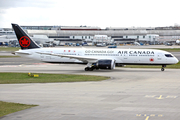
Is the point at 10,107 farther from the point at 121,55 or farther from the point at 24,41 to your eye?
the point at 24,41

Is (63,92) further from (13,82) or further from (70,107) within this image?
(13,82)

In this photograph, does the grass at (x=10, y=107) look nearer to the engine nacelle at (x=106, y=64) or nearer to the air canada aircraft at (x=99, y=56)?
the engine nacelle at (x=106, y=64)

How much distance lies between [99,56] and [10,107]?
3158 centimetres

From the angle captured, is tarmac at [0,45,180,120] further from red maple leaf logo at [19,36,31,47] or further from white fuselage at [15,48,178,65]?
red maple leaf logo at [19,36,31,47]

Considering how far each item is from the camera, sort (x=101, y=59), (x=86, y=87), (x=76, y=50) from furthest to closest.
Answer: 1. (x=76, y=50)
2. (x=101, y=59)
3. (x=86, y=87)

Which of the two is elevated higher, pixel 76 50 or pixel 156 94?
pixel 76 50

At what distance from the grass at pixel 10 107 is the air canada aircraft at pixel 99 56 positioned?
27156 millimetres

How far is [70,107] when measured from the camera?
20.9m

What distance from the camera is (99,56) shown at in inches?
2018

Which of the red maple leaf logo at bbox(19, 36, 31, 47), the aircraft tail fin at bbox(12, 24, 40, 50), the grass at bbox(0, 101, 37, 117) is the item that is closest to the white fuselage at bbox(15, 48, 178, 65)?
the aircraft tail fin at bbox(12, 24, 40, 50)

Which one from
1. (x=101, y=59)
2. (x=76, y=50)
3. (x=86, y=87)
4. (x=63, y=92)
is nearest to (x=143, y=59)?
(x=101, y=59)

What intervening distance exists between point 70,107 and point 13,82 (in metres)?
15.5

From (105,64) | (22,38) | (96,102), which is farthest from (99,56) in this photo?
(96,102)

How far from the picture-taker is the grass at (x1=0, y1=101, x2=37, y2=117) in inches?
768
